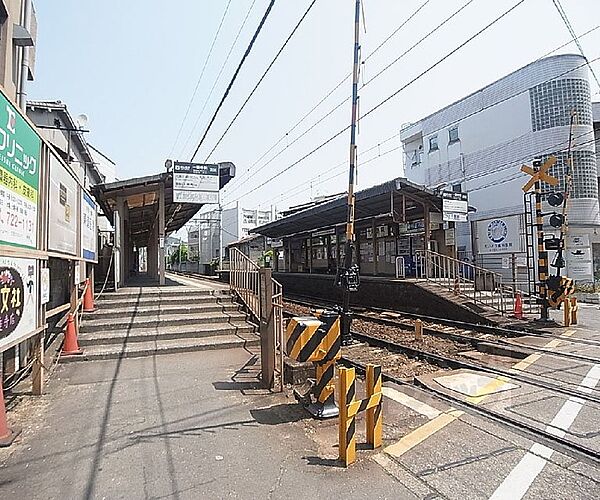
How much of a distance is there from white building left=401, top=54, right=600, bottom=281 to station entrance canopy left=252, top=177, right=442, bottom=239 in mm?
5369

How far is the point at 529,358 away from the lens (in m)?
7.68

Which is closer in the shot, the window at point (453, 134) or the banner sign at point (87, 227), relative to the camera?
the banner sign at point (87, 227)

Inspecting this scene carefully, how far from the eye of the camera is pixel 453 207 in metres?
16.9

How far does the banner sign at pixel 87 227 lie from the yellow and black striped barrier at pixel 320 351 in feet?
15.8

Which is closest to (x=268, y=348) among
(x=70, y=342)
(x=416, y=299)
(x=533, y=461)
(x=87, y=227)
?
(x=533, y=461)

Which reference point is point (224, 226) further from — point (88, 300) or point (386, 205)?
point (88, 300)

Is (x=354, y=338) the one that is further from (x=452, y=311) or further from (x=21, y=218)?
(x=21, y=218)

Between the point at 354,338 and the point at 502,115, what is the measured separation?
66.4 feet

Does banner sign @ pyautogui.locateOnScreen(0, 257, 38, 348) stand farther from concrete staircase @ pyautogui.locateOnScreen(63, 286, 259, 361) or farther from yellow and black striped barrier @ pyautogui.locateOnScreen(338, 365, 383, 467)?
yellow and black striped barrier @ pyautogui.locateOnScreen(338, 365, 383, 467)

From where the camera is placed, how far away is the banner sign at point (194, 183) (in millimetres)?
12049

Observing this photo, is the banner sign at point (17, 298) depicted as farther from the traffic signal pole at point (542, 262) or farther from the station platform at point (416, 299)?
the traffic signal pole at point (542, 262)

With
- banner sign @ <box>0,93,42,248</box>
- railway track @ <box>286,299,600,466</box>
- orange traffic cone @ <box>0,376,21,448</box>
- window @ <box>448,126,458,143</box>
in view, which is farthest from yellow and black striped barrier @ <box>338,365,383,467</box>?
window @ <box>448,126,458,143</box>

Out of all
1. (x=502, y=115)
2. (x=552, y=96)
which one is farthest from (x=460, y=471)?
(x=502, y=115)

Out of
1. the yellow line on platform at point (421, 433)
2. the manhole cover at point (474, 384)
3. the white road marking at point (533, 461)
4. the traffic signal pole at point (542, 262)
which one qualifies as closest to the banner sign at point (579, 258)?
the traffic signal pole at point (542, 262)
